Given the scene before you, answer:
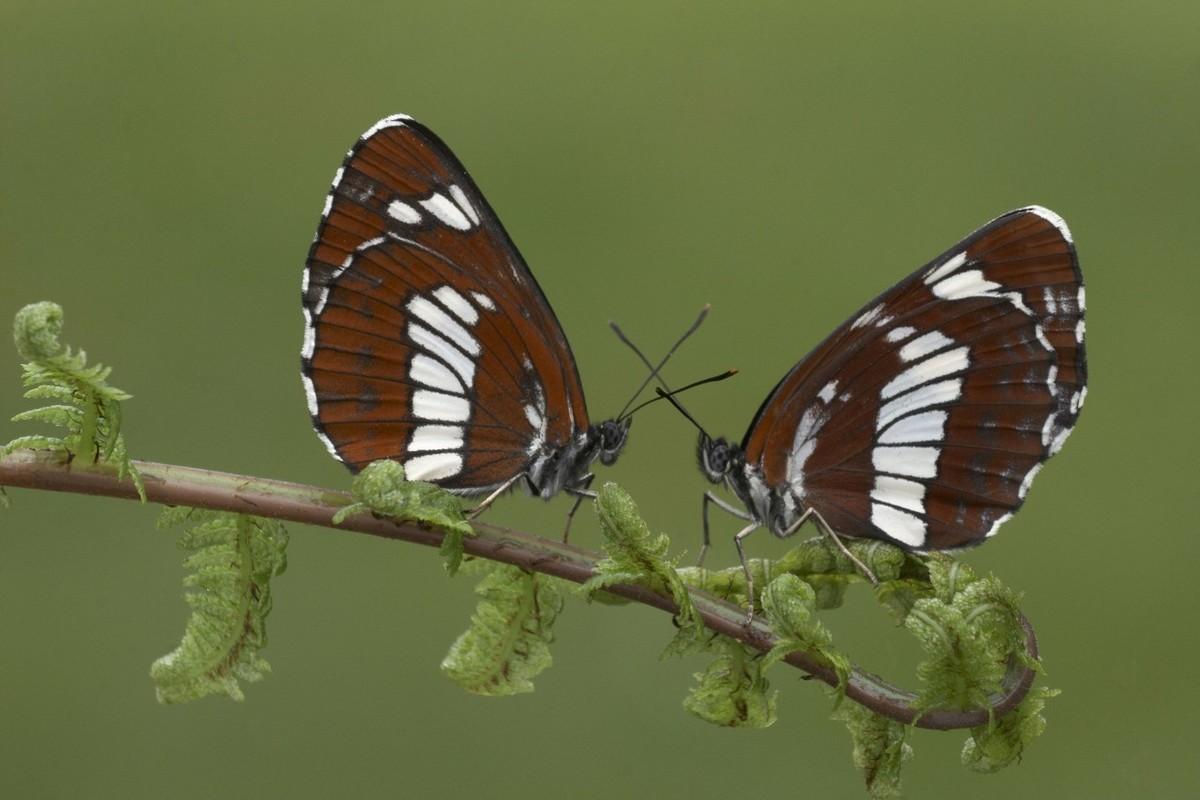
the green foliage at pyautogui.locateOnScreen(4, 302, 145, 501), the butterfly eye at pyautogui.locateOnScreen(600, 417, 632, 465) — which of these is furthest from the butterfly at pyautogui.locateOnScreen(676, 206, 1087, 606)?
the green foliage at pyautogui.locateOnScreen(4, 302, 145, 501)

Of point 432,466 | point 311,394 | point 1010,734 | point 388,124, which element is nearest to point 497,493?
point 432,466

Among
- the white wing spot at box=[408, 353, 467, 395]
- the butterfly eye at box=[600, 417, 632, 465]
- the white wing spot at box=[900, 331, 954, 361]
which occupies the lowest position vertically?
the butterfly eye at box=[600, 417, 632, 465]

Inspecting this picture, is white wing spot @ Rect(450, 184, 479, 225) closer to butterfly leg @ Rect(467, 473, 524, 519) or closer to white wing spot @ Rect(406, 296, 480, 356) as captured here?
white wing spot @ Rect(406, 296, 480, 356)

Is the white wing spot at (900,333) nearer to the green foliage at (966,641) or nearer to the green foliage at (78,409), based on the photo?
the green foliage at (966,641)

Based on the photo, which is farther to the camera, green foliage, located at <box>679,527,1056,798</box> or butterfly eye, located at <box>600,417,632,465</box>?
butterfly eye, located at <box>600,417,632,465</box>

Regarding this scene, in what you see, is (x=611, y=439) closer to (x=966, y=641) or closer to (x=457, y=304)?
(x=457, y=304)

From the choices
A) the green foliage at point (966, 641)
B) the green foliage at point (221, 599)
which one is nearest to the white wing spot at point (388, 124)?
the green foliage at point (221, 599)

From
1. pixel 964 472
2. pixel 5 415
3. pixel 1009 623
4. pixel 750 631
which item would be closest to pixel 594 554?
pixel 750 631

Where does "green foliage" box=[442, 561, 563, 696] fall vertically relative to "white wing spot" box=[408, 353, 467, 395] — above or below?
below
